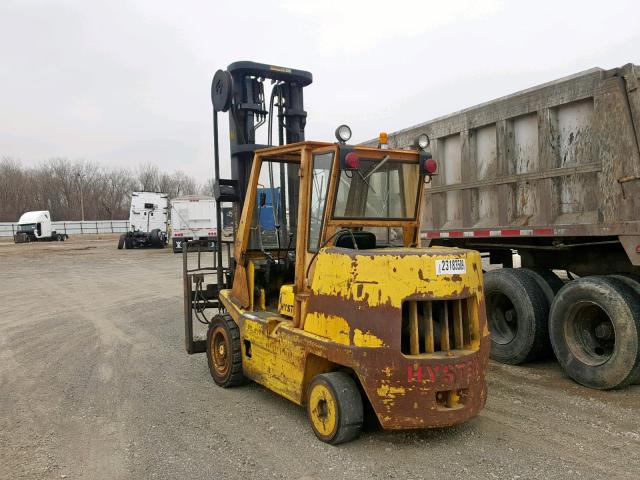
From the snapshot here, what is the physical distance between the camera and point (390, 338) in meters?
3.86

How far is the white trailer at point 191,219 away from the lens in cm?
2673

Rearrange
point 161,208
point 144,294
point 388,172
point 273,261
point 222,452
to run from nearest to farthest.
Result: point 222,452
point 388,172
point 273,261
point 144,294
point 161,208

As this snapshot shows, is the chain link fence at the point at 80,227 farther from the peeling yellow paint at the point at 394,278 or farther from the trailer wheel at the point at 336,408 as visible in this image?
the peeling yellow paint at the point at 394,278

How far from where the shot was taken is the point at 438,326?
4188 millimetres

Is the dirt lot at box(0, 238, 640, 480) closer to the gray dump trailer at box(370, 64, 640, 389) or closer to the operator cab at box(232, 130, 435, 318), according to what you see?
the gray dump trailer at box(370, 64, 640, 389)

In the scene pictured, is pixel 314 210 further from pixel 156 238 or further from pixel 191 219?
pixel 156 238

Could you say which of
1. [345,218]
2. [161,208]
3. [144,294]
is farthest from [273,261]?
[161,208]

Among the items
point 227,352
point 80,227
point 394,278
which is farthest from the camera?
point 80,227

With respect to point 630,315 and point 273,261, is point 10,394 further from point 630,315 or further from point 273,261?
point 630,315

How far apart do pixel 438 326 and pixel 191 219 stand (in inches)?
936

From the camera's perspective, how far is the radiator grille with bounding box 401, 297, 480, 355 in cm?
397

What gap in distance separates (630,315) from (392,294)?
2.65m

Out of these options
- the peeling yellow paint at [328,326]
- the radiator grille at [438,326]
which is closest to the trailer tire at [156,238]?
the peeling yellow paint at [328,326]

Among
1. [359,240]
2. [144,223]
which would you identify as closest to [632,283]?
[359,240]
